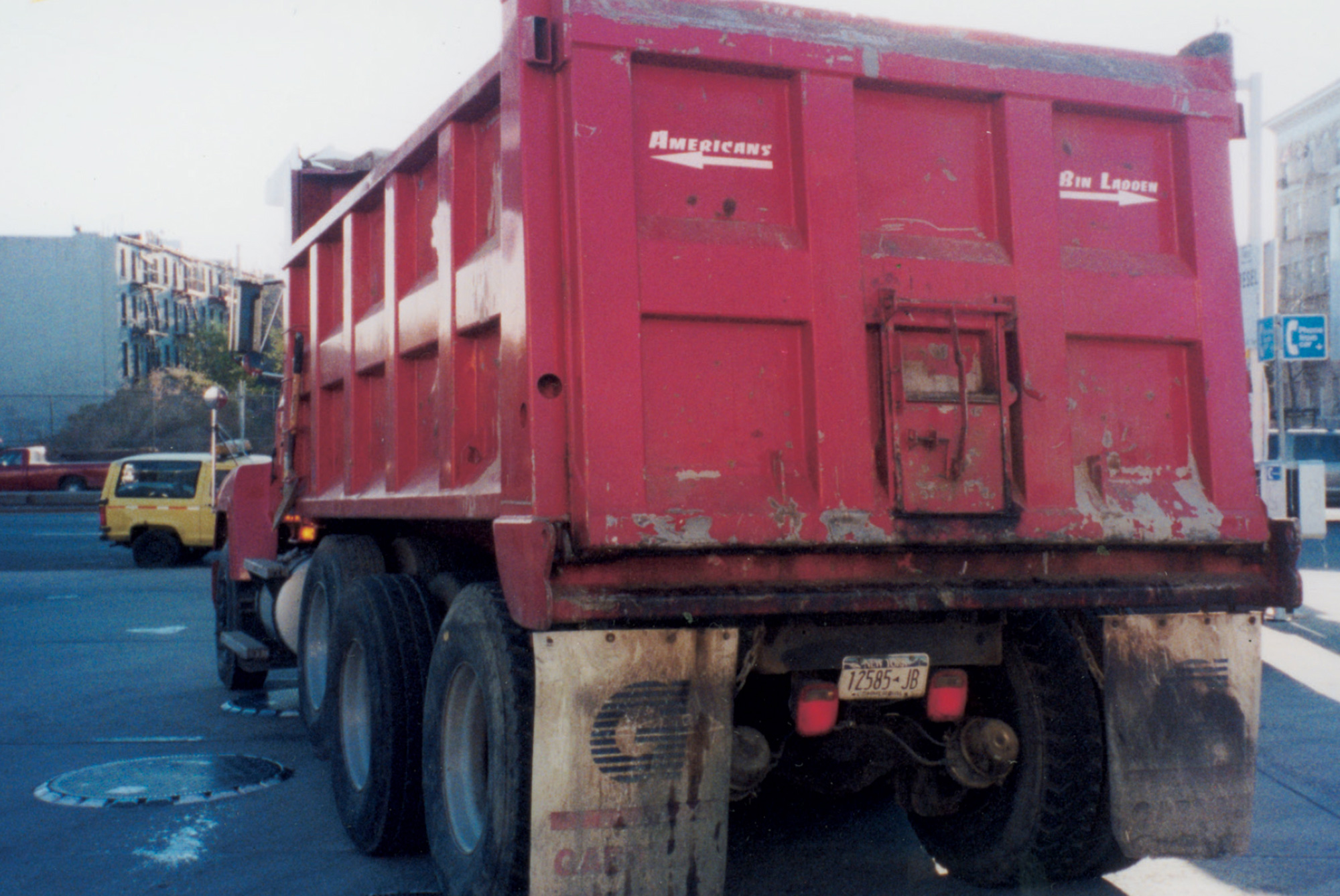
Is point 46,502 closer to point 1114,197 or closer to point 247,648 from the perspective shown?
point 247,648

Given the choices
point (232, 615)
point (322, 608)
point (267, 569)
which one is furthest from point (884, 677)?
point (232, 615)

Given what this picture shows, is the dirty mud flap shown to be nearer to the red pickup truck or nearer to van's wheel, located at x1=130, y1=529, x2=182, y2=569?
van's wheel, located at x1=130, y1=529, x2=182, y2=569

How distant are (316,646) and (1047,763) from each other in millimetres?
3958

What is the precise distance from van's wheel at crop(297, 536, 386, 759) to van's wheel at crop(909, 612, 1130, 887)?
9.87 feet

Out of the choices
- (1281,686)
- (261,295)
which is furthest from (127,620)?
(1281,686)

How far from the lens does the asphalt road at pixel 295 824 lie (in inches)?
182

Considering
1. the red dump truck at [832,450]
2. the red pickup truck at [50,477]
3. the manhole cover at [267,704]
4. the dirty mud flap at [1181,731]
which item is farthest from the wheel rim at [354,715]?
the red pickup truck at [50,477]

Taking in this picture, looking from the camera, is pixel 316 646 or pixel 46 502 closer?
pixel 316 646

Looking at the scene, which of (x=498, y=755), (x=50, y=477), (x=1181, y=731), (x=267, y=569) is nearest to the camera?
(x=498, y=755)

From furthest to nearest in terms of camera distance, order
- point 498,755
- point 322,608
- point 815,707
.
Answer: point 322,608 < point 815,707 < point 498,755

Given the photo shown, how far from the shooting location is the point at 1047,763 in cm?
419

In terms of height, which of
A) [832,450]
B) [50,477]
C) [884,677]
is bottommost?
[884,677]

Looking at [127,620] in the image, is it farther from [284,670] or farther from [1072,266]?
[1072,266]

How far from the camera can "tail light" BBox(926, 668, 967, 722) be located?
13.3 feet
